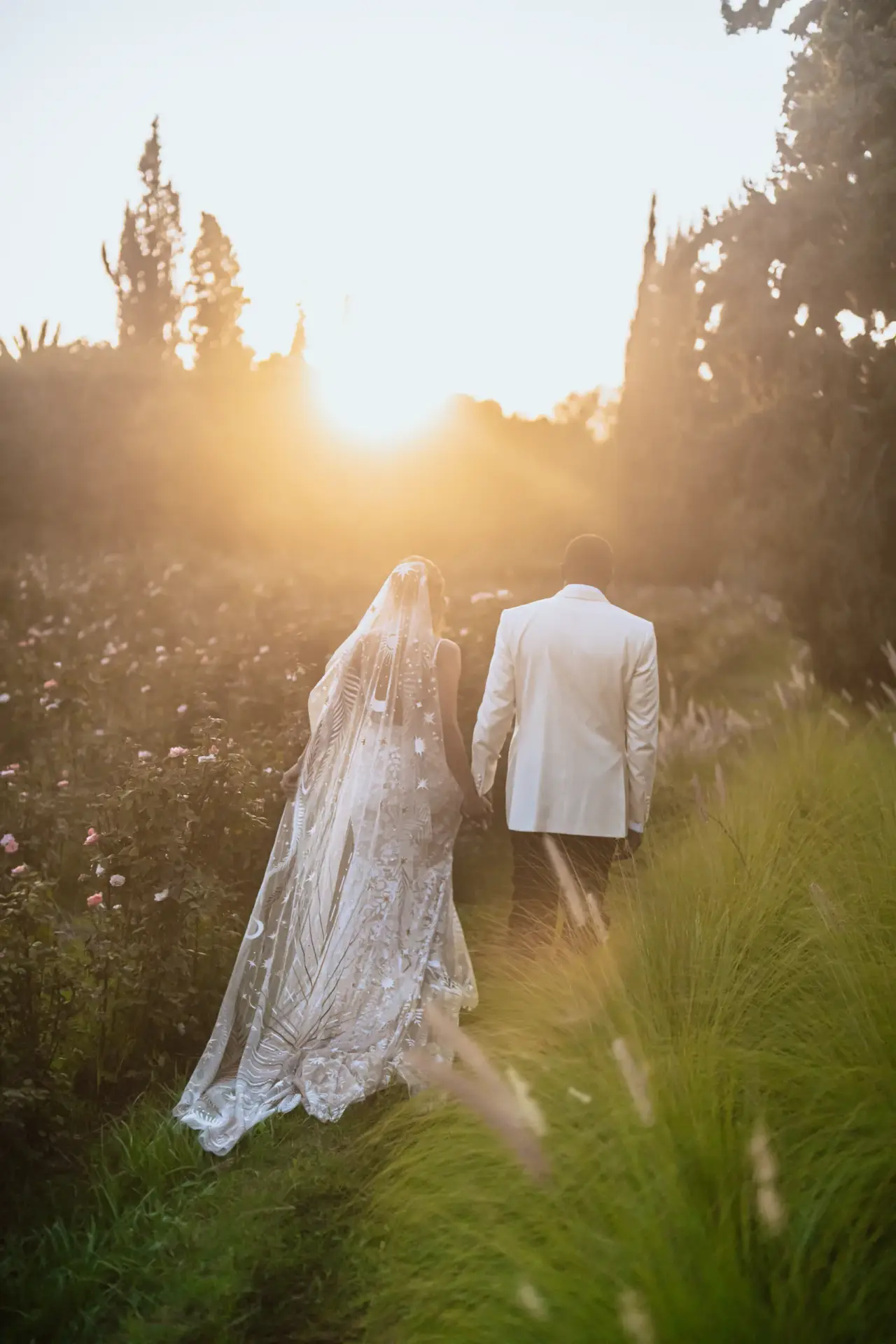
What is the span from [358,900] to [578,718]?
3.78ft

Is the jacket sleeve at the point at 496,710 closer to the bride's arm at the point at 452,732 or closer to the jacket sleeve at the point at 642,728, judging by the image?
the bride's arm at the point at 452,732

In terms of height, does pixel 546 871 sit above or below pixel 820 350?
below

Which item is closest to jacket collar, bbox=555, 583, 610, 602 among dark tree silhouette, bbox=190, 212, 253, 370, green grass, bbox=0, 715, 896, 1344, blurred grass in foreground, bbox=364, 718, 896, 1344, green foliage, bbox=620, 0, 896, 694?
green grass, bbox=0, 715, 896, 1344

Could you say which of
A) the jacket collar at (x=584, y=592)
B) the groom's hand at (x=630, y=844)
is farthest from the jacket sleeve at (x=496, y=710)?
the groom's hand at (x=630, y=844)

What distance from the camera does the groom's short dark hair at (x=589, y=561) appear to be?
4.64m

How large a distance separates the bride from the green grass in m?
0.17

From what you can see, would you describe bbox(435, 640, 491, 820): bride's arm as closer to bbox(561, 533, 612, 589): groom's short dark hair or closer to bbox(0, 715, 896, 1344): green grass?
bbox(561, 533, 612, 589): groom's short dark hair

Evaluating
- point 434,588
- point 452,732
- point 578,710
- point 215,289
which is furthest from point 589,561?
point 215,289

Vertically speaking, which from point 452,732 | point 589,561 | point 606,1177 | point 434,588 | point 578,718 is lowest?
point 606,1177

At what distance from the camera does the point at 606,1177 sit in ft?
8.46

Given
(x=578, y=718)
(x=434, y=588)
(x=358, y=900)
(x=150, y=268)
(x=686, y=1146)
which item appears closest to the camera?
(x=686, y=1146)

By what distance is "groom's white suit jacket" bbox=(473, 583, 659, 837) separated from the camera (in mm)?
4590

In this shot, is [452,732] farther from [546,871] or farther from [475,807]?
[546,871]

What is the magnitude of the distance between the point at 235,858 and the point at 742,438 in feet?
19.4
